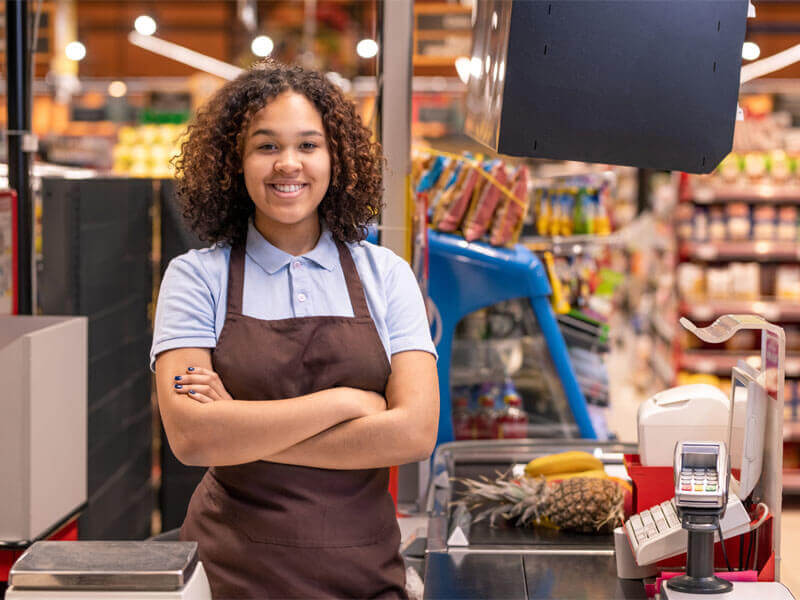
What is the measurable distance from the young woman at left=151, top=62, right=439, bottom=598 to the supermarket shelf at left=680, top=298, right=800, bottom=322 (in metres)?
5.45

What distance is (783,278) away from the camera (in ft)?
23.5

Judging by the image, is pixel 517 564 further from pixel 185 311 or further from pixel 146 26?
pixel 146 26

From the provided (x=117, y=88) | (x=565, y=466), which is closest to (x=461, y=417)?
(x=565, y=466)

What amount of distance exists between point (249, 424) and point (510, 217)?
191 cm

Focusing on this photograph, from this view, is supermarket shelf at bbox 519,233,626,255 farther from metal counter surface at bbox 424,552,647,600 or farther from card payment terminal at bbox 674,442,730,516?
card payment terminal at bbox 674,442,730,516

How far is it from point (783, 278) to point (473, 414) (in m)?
4.17

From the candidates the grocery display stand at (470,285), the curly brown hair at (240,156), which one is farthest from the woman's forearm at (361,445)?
the grocery display stand at (470,285)

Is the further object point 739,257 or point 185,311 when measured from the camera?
point 739,257

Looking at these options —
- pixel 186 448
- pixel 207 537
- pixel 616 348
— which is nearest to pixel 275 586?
pixel 207 537

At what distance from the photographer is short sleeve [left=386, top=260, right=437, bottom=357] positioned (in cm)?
204

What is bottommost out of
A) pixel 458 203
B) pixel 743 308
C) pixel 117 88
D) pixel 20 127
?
pixel 743 308

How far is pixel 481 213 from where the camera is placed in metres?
3.55

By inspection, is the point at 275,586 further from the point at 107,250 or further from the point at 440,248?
the point at 107,250

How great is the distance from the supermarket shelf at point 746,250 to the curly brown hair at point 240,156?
5.48 metres
